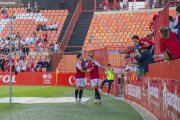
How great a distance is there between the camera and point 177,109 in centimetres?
977

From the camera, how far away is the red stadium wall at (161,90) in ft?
32.9

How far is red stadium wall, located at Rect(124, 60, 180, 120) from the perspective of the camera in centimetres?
1002

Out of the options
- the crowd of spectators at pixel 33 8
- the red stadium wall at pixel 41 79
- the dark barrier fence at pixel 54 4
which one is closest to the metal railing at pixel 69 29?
the dark barrier fence at pixel 54 4

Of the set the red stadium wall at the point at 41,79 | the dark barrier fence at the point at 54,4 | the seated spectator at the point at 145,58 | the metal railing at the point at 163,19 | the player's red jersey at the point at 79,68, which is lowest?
the red stadium wall at the point at 41,79

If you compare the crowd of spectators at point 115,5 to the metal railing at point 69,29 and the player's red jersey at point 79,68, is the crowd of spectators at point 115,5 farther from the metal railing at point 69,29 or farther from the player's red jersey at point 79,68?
the player's red jersey at point 79,68

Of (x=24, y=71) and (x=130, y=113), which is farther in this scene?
(x=24, y=71)

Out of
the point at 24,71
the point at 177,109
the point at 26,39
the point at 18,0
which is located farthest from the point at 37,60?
the point at 177,109

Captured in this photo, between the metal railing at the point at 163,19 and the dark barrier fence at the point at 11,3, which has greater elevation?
the dark barrier fence at the point at 11,3

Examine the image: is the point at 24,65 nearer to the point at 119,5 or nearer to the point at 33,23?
the point at 33,23

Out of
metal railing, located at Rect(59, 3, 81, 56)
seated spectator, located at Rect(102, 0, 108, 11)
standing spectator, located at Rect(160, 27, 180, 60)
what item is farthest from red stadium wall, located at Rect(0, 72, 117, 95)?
standing spectator, located at Rect(160, 27, 180, 60)

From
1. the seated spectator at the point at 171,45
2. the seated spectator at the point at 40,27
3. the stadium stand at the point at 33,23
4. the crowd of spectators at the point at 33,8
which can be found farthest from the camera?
the crowd of spectators at the point at 33,8

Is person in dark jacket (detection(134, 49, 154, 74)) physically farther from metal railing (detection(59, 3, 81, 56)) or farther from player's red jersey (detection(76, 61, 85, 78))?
metal railing (detection(59, 3, 81, 56))

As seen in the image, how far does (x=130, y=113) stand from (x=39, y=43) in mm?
28664

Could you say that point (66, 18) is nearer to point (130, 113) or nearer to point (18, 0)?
point (18, 0)
